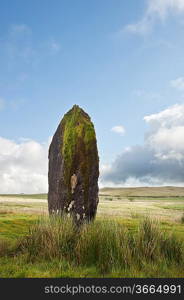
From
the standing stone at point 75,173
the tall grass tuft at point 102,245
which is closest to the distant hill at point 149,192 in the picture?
the standing stone at point 75,173

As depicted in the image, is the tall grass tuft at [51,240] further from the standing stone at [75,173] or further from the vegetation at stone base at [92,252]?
the standing stone at [75,173]

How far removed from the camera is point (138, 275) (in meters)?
9.00

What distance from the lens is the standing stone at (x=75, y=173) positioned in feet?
42.5

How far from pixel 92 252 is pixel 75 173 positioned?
3.47 metres

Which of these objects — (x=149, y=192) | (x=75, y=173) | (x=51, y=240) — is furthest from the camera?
(x=149, y=192)

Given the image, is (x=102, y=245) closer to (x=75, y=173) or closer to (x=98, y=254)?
(x=98, y=254)

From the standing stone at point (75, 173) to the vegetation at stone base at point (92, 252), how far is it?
4.11 ft

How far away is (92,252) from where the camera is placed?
1048 centimetres

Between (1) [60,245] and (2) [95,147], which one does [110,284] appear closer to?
(1) [60,245]

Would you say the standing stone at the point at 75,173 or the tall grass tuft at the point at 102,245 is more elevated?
the standing stone at the point at 75,173

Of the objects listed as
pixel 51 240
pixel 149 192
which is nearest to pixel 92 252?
pixel 51 240

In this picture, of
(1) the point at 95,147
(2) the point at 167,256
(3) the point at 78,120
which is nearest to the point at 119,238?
(2) the point at 167,256

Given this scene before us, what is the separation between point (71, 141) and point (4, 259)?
5.04 meters

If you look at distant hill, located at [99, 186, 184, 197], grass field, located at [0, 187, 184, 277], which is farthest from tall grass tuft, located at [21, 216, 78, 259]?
distant hill, located at [99, 186, 184, 197]
